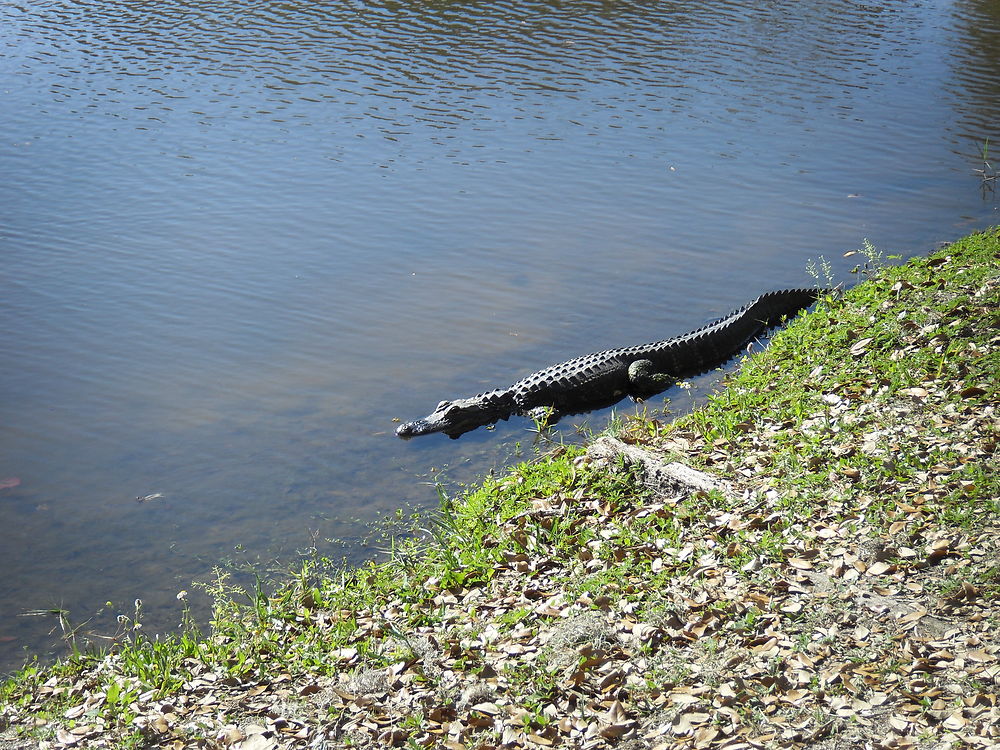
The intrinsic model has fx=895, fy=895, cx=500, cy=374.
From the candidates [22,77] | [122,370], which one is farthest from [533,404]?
[22,77]

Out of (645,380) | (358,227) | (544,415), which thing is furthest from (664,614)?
(358,227)

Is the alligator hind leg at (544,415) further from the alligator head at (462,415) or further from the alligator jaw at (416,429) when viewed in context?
the alligator jaw at (416,429)

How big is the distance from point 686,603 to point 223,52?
20044 millimetres

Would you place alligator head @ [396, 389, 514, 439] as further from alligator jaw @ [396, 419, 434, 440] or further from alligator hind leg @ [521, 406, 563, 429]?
alligator hind leg @ [521, 406, 563, 429]

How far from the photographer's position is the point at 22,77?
62.8ft

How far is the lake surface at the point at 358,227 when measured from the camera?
754 cm

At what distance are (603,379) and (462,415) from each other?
147 centimetres

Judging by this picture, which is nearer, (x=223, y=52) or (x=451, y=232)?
(x=451, y=232)

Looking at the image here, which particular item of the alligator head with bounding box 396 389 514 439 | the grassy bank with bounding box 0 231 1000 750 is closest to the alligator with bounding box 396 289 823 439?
the alligator head with bounding box 396 389 514 439

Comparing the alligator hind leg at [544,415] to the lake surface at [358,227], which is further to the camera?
the alligator hind leg at [544,415]

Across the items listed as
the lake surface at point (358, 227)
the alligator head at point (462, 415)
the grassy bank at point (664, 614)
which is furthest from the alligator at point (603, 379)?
the grassy bank at point (664, 614)

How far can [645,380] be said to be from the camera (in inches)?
349

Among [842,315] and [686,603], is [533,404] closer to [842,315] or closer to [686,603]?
[842,315]

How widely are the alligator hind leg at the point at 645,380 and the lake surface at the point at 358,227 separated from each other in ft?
0.74
